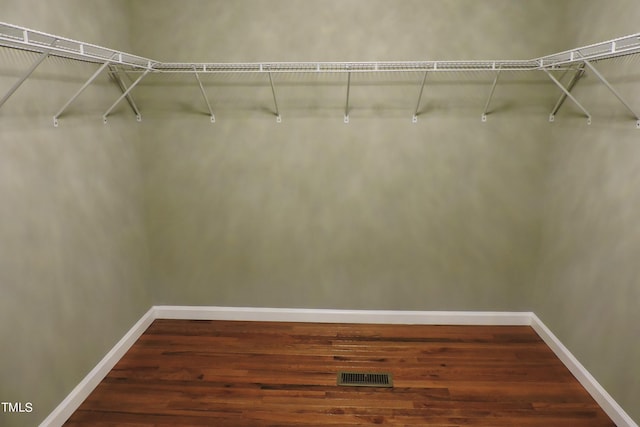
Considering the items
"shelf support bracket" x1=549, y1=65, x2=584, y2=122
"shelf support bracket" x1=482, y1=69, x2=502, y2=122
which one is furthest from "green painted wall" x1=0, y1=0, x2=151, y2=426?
"shelf support bracket" x1=549, y1=65, x2=584, y2=122

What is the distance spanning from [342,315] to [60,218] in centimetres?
195

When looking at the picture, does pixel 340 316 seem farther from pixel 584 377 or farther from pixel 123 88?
pixel 123 88

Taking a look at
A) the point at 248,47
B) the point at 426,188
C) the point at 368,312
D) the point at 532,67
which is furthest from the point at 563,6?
the point at 368,312

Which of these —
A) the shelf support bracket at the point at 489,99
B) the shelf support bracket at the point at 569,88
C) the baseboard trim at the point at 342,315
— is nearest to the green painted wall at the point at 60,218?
the baseboard trim at the point at 342,315

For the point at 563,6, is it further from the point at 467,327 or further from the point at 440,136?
the point at 467,327

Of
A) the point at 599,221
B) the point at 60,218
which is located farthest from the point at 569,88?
the point at 60,218

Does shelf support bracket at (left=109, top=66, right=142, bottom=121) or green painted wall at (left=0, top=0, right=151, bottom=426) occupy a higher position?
shelf support bracket at (left=109, top=66, right=142, bottom=121)

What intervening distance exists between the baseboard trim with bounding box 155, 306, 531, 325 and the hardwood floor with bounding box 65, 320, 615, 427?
0.05 m

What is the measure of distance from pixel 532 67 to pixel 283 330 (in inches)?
95.9

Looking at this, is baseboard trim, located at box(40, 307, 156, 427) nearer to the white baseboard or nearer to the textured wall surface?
the white baseboard

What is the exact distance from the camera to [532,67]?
2.85 m

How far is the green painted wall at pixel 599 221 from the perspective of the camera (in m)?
2.21

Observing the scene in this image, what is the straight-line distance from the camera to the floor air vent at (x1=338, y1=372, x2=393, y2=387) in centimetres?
258

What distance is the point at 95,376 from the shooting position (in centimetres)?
255
